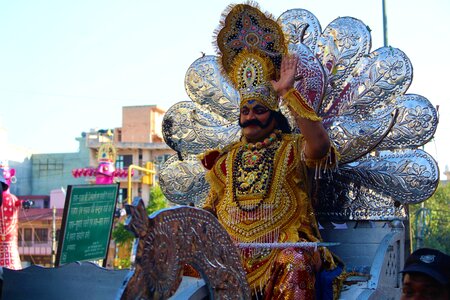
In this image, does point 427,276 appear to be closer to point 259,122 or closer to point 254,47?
point 259,122

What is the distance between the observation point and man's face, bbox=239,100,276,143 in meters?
5.06

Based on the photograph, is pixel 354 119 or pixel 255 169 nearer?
pixel 255 169

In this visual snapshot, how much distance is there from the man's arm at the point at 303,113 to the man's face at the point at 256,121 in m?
0.45

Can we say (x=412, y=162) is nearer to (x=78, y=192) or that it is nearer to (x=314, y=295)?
(x=314, y=295)

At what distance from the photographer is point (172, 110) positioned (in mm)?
6336

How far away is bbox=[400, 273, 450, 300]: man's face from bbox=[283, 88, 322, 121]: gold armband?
176 centimetres

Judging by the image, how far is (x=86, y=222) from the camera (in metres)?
8.02

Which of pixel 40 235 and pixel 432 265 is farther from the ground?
pixel 432 265

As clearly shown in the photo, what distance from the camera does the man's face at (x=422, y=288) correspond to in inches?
110

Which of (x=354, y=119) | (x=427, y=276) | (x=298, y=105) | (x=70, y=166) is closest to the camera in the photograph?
(x=427, y=276)

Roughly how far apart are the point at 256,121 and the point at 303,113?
0.65 m

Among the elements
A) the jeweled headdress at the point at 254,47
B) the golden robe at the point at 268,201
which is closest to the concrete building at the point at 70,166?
the jeweled headdress at the point at 254,47

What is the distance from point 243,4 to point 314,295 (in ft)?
6.62

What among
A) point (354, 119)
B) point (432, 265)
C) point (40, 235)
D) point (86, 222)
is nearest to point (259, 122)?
point (354, 119)
